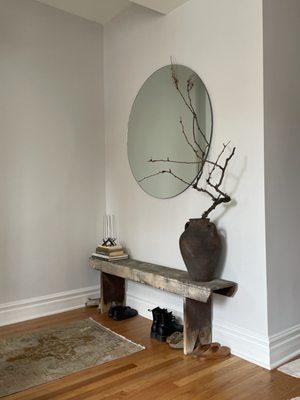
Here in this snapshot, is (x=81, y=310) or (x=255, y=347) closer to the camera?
(x=255, y=347)

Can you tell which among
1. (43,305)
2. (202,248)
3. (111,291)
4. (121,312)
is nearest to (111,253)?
(111,291)

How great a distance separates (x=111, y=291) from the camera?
3020 millimetres

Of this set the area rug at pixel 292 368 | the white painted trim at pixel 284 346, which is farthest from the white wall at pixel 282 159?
the area rug at pixel 292 368

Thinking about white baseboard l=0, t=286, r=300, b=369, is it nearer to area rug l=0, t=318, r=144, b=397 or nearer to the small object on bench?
the small object on bench

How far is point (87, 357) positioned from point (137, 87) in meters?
2.09

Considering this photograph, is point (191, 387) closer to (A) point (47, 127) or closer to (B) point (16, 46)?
(A) point (47, 127)

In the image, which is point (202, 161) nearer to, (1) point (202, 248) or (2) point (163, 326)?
(1) point (202, 248)

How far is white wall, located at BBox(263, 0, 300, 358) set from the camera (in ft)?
6.75

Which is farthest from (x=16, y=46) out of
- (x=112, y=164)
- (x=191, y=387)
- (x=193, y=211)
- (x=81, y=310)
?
(x=191, y=387)

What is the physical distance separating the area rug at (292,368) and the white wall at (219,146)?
11 cm

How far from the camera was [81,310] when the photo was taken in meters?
3.07

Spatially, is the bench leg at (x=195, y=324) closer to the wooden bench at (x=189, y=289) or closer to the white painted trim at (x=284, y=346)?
the wooden bench at (x=189, y=289)

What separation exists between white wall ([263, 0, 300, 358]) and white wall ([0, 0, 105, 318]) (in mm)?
1724

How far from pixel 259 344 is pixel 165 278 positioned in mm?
679
